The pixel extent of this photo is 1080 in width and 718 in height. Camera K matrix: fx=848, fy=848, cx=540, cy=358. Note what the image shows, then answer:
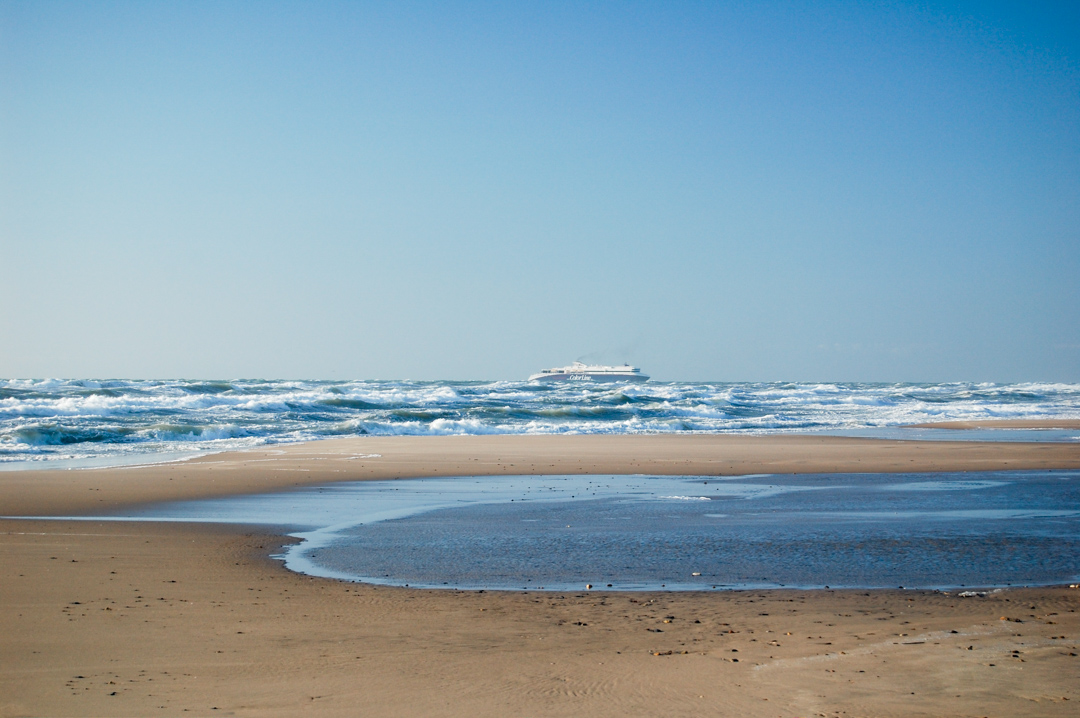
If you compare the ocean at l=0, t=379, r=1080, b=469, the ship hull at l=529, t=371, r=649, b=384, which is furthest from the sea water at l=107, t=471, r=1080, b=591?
the ship hull at l=529, t=371, r=649, b=384

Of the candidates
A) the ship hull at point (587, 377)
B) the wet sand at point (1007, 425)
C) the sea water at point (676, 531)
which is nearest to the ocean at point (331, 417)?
the wet sand at point (1007, 425)

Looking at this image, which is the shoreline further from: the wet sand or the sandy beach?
the wet sand

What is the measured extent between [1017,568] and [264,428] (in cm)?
2871

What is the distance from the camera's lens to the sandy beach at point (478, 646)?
4.67m

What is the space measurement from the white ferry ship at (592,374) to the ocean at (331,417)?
74.0 m

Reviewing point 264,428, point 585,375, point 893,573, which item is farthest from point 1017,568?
point 585,375

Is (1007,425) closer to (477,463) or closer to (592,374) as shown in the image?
(477,463)

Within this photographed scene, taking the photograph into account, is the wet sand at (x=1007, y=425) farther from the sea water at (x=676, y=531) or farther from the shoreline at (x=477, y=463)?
the sea water at (x=676, y=531)

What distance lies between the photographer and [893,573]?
8250mm

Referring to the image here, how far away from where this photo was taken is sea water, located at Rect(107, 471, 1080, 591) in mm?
8227

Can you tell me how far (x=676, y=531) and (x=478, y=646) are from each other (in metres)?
5.42

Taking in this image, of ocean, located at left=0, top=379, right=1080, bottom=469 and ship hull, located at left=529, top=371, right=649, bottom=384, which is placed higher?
ship hull, located at left=529, top=371, right=649, bottom=384

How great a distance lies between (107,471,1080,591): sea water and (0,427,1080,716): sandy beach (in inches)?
29.1

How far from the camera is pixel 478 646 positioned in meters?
5.78
